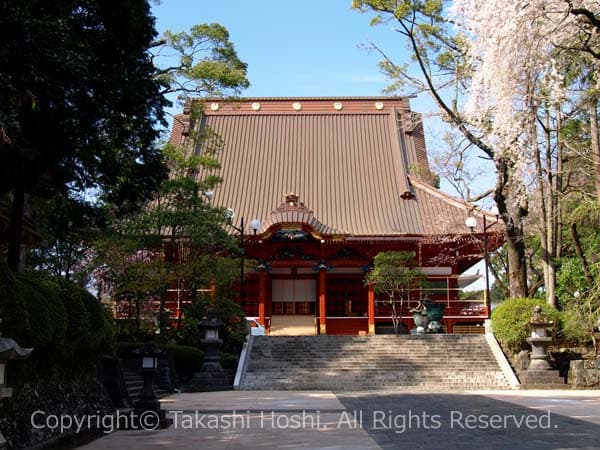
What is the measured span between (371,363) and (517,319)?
152 inches

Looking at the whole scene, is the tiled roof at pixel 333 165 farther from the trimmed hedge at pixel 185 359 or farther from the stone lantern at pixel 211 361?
the trimmed hedge at pixel 185 359

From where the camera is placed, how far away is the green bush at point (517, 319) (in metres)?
16.1

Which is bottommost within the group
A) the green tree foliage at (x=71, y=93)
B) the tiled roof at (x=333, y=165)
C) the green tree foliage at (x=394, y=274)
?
the green tree foliage at (x=394, y=274)

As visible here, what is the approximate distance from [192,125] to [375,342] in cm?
1360

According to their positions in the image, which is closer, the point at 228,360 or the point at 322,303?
the point at 228,360

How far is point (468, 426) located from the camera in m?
7.70

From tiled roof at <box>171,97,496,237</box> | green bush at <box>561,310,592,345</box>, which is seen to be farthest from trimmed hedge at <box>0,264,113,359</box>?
tiled roof at <box>171,97,496,237</box>

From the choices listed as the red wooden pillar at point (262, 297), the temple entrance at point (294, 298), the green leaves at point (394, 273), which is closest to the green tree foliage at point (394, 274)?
the green leaves at point (394, 273)

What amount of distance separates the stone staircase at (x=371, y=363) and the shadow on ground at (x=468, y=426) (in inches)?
161

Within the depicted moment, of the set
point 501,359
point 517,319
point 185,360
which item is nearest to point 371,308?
point 501,359

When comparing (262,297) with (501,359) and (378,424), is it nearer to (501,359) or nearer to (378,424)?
(501,359)

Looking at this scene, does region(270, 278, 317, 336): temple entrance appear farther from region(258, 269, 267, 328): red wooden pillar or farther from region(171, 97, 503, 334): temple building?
region(258, 269, 267, 328): red wooden pillar

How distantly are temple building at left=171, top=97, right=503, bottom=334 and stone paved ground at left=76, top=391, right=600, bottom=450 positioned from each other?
9.53 meters

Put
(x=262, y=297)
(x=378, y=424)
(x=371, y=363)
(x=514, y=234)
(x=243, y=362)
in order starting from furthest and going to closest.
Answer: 1. (x=262, y=297)
2. (x=514, y=234)
3. (x=371, y=363)
4. (x=243, y=362)
5. (x=378, y=424)
